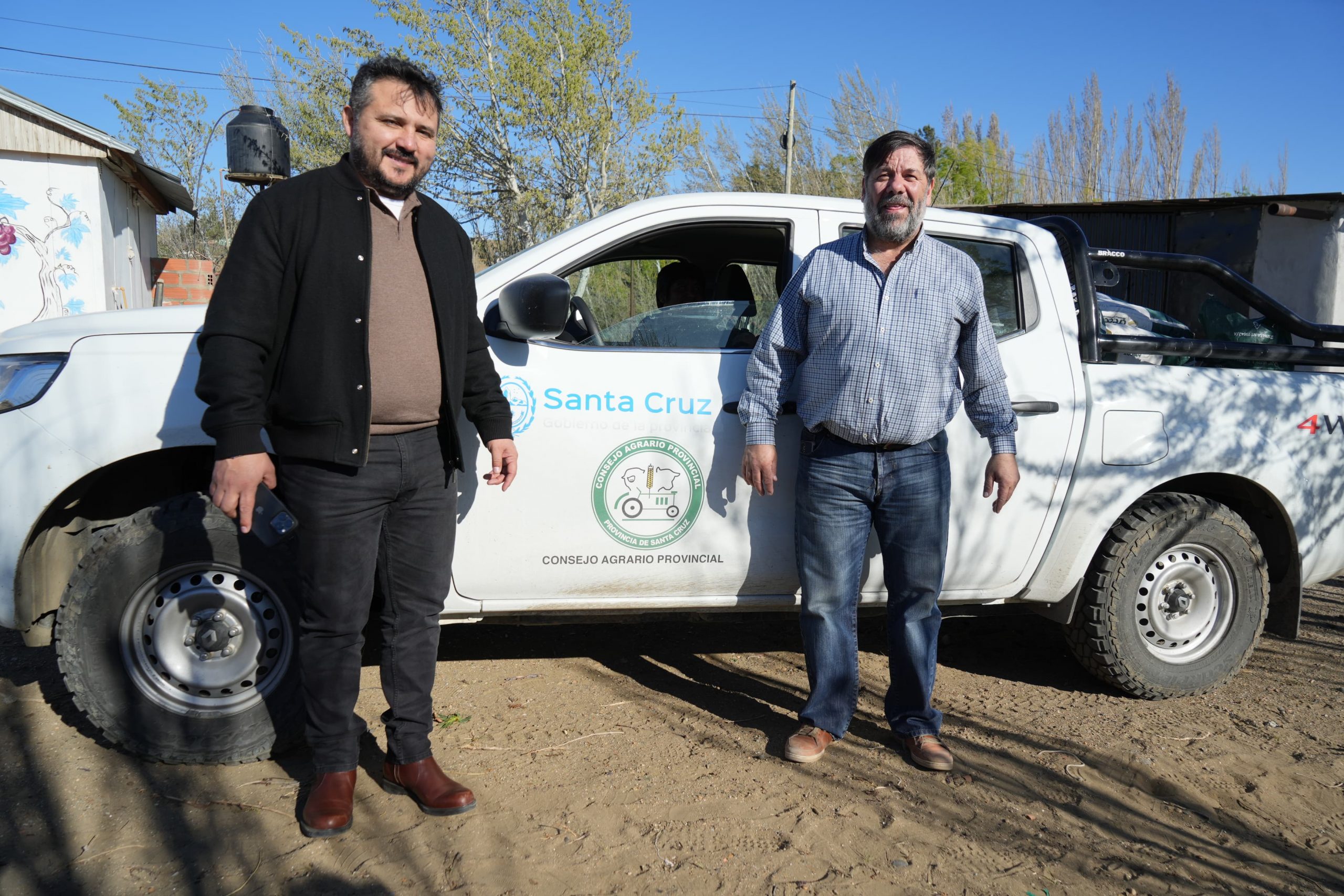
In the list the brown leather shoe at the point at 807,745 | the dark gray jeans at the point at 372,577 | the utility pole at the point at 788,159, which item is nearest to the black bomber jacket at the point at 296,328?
the dark gray jeans at the point at 372,577

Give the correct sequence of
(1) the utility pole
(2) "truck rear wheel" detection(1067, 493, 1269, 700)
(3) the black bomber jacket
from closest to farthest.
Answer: (3) the black bomber jacket → (2) "truck rear wheel" detection(1067, 493, 1269, 700) → (1) the utility pole

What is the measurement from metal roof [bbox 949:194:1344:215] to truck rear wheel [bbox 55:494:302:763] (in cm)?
1090

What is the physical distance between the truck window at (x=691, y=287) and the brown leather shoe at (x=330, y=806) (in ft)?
5.08

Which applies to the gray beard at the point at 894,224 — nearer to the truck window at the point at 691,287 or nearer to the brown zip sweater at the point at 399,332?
the truck window at the point at 691,287

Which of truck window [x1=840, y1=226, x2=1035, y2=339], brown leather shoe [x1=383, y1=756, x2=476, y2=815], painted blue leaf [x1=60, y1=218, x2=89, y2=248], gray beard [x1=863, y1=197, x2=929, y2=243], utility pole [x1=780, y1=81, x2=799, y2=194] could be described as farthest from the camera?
utility pole [x1=780, y1=81, x2=799, y2=194]

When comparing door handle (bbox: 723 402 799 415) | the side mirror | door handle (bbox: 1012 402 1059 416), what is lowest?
door handle (bbox: 1012 402 1059 416)

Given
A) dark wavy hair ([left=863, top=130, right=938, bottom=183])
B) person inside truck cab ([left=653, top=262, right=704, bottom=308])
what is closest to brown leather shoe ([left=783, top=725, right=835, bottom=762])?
person inside truck cab ([left=653, top=262, right=704, bottom=308])

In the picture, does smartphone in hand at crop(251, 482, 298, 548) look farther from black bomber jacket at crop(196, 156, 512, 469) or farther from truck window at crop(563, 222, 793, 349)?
truck window at crop(563, 222, 793, 349)

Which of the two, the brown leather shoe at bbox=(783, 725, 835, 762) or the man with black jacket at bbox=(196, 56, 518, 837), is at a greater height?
the man with black jacket at bbox=(196, 56, 518, 837)

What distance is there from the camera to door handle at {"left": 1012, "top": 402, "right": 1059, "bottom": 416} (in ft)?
11.4

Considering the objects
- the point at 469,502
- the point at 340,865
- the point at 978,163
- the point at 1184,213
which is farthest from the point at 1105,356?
the point at 978,163

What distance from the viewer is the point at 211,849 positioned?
8.65 feet

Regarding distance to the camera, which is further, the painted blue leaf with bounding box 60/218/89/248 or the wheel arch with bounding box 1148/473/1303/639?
the painted blue leaf with bounding box 60/218/89/248

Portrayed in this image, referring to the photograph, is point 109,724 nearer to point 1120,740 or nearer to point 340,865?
point 340,865
